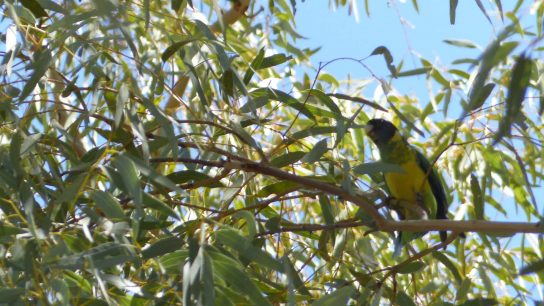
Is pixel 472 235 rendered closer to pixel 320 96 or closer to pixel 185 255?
pixel 320 96

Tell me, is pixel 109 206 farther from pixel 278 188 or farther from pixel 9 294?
pixel 278 188

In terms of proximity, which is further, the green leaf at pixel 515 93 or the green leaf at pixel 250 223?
A: the green leaf at pixel 250 223

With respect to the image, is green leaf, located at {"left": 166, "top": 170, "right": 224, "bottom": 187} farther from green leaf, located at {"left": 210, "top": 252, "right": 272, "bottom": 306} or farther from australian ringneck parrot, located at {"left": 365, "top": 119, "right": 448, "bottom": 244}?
australian ringneck parrot, located at {"left": 365, "top": 119, "right": 448, "bottom": 244}

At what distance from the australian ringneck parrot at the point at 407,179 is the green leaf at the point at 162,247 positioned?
98 centimetres

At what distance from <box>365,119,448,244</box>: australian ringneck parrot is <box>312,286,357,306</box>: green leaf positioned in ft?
2.58

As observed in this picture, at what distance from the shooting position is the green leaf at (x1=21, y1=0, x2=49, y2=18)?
5.65ft

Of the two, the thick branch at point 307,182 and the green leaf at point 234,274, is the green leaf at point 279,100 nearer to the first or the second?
the thick branch at point 307,182

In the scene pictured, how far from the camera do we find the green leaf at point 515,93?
84 centimetres

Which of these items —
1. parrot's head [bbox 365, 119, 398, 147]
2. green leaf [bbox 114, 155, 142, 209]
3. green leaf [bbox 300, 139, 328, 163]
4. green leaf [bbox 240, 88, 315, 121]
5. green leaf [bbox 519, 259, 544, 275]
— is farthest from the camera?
parrot's head [bbox 365, 119, 398, 147]

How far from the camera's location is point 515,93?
869 mm

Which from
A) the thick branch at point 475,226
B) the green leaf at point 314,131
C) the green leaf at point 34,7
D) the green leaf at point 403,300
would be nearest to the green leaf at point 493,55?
the thick branch at point 475,226

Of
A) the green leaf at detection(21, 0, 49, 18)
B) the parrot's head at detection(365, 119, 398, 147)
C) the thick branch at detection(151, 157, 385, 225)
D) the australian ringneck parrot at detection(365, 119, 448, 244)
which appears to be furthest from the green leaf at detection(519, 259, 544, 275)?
the parrot's head at detection(365, 119, 398, 147)

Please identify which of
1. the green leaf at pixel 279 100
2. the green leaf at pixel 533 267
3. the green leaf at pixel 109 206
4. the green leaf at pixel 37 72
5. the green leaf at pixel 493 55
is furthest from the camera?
the green leaf at pixel 279 100

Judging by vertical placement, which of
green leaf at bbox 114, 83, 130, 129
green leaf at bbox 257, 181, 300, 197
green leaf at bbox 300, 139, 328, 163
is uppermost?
green leaf at bbox 114, 83, 130, 129
